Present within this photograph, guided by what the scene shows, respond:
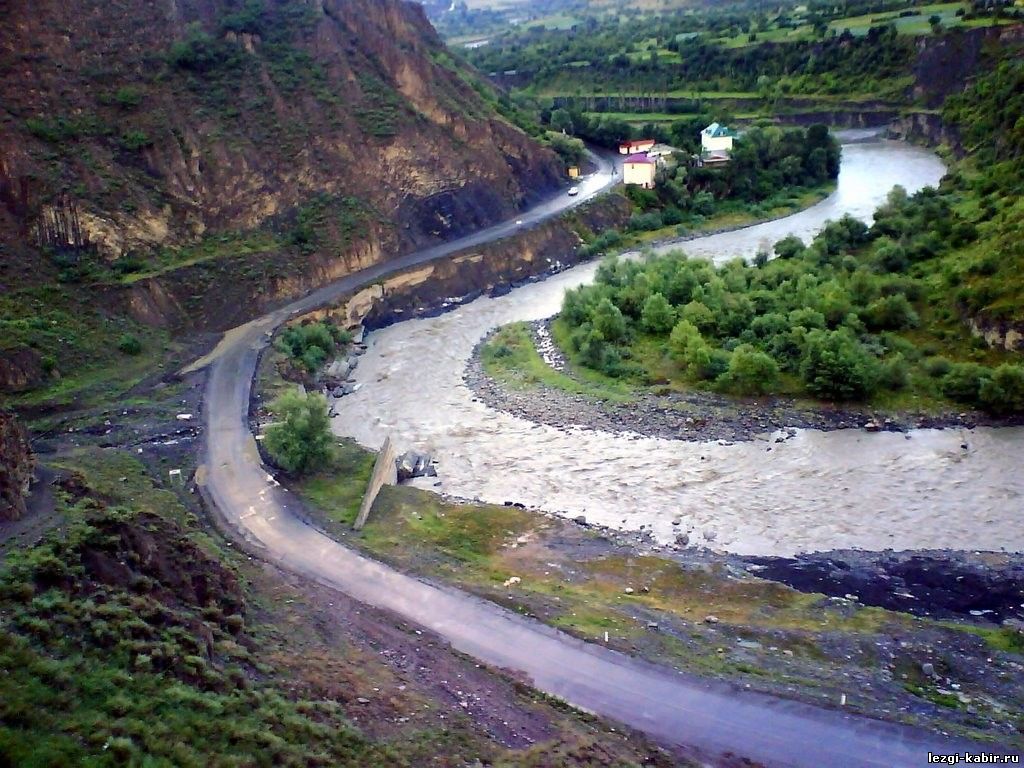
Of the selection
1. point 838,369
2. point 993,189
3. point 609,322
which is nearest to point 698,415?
point 838,369

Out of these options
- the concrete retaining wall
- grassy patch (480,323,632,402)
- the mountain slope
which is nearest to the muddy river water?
the concrete retaining wall

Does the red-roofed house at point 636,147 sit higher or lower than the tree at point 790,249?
higher

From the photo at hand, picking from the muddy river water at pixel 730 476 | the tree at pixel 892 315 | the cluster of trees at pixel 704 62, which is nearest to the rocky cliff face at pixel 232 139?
the muddy river water at pixel 730 476

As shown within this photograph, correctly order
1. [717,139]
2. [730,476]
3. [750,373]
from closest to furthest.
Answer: [730,476]
[750,373]
[717,139]

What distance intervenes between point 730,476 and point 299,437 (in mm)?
15211

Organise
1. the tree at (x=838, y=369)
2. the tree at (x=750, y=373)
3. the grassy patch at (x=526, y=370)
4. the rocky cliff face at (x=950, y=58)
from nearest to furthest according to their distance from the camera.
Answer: the tree at (x=838, y=369) → the tree at (x=750, y=373) → the grassy patch at (x=526, y=370) → the rocky cliff face at (x=950, y=58)

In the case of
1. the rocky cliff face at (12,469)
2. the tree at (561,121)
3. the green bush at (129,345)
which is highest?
the tree at (561,121)

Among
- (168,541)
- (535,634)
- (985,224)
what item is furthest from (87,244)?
(985,224)

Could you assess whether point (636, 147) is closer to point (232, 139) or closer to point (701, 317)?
point (701, 317)

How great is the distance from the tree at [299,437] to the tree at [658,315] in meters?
18.3

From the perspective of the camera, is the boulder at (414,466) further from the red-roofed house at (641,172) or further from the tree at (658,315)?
the red-roofed house at (641,172)

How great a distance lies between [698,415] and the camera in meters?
36.1

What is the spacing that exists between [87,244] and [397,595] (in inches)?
1103

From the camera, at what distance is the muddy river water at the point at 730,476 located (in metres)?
27.9
